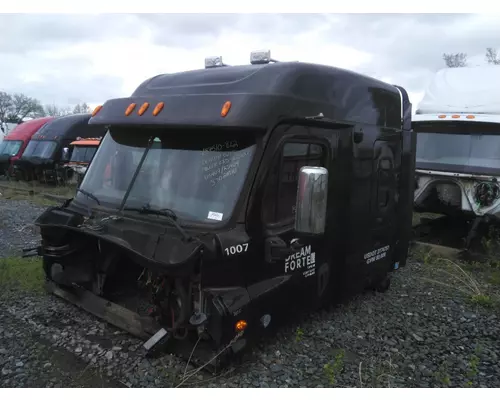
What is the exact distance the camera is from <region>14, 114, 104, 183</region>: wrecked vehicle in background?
55.5 feet

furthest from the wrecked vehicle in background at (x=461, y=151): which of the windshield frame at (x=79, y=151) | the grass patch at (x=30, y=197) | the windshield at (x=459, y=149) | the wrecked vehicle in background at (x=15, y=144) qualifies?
the wrecked vehicle in background at (x=15, y=144)

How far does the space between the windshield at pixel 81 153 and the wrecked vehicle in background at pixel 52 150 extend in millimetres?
223

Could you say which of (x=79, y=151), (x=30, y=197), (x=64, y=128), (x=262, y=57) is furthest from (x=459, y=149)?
(x=64, y=128)

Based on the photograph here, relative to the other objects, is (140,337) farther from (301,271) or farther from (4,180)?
(4,180)

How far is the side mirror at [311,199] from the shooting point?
3.38m

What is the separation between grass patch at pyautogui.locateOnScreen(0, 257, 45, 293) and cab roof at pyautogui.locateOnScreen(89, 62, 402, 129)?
7.17ft

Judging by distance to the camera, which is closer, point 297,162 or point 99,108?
point 297,162

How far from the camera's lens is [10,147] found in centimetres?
1961

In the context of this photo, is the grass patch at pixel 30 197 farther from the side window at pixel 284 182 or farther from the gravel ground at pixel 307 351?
the side window at pixel 284 182

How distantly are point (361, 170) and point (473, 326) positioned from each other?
210cm

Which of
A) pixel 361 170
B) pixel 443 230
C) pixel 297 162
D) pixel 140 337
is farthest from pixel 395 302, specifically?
pixel 443 230

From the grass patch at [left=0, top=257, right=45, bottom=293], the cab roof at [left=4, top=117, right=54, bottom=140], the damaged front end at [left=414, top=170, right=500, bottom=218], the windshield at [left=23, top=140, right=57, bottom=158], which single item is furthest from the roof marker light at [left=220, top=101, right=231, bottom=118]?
the cab roof at [left=4, top=117, right=54, bottom=140]

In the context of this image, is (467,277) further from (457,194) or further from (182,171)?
(182,171)

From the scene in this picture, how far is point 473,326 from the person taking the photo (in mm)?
5102
